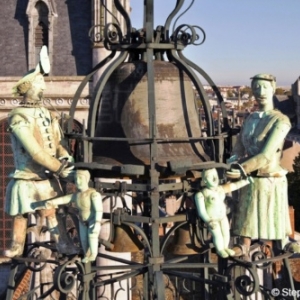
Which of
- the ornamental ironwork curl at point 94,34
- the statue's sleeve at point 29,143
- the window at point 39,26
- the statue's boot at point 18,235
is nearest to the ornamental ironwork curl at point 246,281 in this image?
the statue's sleeve at point 29,143

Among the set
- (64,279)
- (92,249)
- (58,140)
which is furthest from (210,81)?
(64,279)

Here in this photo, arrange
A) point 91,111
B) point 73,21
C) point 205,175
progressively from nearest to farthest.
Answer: point 205,175, point 91,111, point 73,21

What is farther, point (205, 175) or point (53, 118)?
point (53, 118)

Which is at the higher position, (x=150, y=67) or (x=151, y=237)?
(x=150, y=67)

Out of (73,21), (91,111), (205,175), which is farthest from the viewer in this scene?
(73,21)

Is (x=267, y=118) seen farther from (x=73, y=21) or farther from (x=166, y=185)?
(x=73, y=21)

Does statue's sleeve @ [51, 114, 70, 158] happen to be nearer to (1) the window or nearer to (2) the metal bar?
(2) the metal bar

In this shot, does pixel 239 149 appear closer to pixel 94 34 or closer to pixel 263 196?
pixel 263 196

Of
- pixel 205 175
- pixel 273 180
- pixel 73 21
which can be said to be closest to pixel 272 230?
pixel 273 180

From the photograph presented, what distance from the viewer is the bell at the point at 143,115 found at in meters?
6.55

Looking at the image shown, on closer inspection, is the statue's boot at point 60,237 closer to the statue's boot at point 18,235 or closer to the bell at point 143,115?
the statue's boot at point 18,235

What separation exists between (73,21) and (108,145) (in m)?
20.8

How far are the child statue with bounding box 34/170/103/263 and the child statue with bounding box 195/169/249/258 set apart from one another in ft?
2.91

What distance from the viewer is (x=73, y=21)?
26.9 metres
